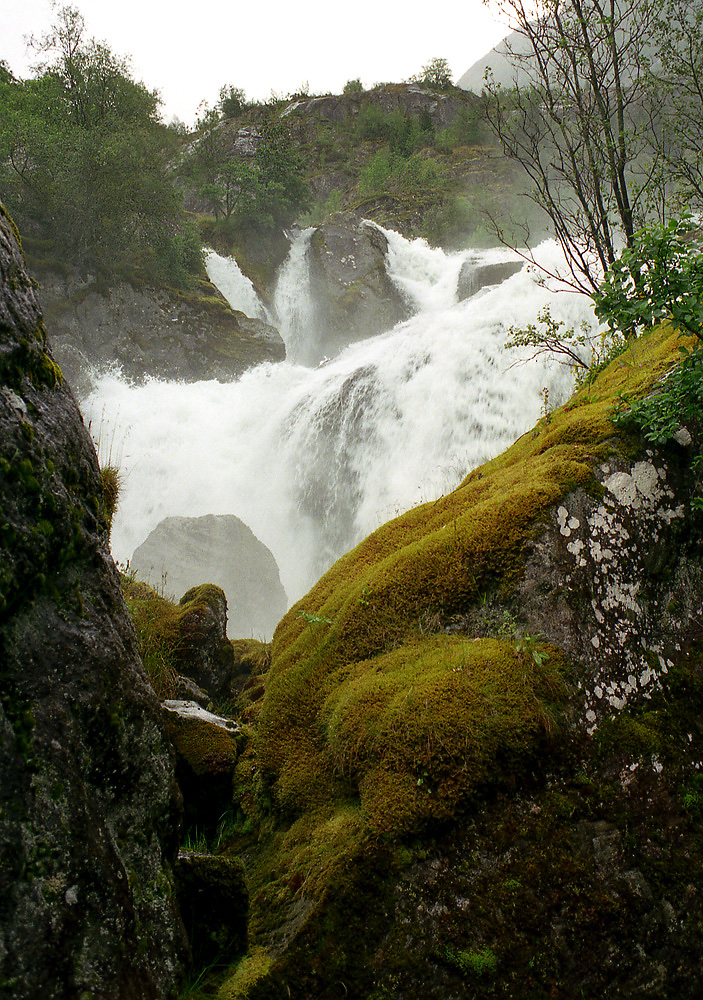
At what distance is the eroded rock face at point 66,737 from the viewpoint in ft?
6.41

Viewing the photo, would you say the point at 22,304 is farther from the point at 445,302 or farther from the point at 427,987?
the point at 445,302

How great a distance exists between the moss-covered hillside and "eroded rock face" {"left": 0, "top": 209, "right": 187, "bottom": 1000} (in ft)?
2.27

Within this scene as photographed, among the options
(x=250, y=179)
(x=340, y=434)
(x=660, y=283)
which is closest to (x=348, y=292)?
(x=250, y=179)

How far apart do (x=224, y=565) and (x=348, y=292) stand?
22.0 metres

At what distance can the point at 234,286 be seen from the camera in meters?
33.1

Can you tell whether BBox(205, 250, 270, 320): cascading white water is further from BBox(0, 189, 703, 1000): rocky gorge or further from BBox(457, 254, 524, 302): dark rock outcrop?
BBox(0, 189, 703, 1000): rocky gorge

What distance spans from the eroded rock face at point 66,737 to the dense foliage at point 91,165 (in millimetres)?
26880

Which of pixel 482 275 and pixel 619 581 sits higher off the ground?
pixel 482 275

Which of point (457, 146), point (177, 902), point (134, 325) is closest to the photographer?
point (177, 902)

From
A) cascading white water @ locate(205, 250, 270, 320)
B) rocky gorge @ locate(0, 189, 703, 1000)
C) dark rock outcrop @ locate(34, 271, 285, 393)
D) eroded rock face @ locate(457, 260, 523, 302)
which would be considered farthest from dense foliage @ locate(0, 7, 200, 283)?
rocky gorge @ locate(0, 189, 703, 1000)

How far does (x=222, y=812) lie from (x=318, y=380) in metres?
18.4

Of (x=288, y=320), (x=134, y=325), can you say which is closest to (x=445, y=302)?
(x=288, y=320)

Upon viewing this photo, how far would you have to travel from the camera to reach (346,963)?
243cm

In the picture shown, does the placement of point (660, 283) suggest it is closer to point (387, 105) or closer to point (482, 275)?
point (482, 275)
